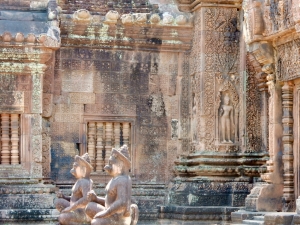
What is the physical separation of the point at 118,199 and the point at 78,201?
1.39m

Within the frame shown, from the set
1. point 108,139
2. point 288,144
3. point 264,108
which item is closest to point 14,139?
point 108,139

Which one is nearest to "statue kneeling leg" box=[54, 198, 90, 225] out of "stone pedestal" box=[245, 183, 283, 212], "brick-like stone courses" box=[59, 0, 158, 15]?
"stone pedestal" box=[245, 183, 283, 212]

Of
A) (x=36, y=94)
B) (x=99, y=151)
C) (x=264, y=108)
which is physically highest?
(x=36, y=94)

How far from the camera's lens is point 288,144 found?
65.9 ft

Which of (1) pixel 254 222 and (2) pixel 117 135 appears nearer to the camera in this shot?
(1) pixel 254 222

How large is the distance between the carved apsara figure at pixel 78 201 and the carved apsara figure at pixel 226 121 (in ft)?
14.8

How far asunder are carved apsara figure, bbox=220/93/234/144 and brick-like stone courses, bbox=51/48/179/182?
1159 millimetres

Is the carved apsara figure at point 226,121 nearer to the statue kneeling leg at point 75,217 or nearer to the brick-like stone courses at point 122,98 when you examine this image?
the brick-like stone courses at point 122,98

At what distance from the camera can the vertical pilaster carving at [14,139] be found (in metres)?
22.3

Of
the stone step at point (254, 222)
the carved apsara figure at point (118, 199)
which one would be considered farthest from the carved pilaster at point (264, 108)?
the carved apsara figure at point (118, 199)

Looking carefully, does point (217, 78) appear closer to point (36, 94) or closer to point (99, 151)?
point (99, 151)

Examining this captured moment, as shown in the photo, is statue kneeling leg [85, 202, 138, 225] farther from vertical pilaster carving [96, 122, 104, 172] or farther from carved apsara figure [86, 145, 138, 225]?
vertical pilaster carving [96, 122, 104, 172]

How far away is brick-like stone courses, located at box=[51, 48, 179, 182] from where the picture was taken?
2342 centimetres

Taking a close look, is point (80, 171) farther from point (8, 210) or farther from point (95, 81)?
point (95, 81)
